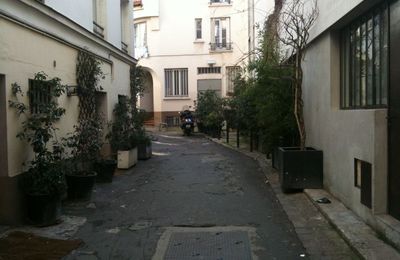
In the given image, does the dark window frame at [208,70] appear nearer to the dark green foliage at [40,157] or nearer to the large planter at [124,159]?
the large planter at [124,159]

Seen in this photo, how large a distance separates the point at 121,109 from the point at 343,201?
8260mm

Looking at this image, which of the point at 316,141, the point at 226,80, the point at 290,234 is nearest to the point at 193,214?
the point at 290,234

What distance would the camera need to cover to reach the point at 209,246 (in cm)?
651

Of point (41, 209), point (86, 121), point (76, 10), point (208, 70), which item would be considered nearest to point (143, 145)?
point (86, 121)

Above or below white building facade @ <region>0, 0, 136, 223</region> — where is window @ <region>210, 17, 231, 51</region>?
above

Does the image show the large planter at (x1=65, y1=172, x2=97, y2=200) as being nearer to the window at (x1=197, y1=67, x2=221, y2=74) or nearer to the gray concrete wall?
the gray concrete wall

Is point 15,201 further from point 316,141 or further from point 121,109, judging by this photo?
point 121,109

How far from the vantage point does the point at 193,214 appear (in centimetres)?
834

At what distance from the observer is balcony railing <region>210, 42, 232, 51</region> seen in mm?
32719

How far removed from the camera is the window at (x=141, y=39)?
33.3 m

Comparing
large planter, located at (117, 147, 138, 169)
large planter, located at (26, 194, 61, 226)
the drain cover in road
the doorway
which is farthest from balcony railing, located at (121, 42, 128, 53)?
the doorway

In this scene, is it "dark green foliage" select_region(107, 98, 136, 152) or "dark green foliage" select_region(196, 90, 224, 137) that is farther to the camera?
"dark green foliage" select_region(196, 90, 224, 137)

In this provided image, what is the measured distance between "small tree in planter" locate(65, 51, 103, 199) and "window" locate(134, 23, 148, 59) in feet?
68.8

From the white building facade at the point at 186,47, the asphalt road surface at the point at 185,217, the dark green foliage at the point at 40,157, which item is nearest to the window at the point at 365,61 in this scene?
the asphalt road surface at the point at 185,217
